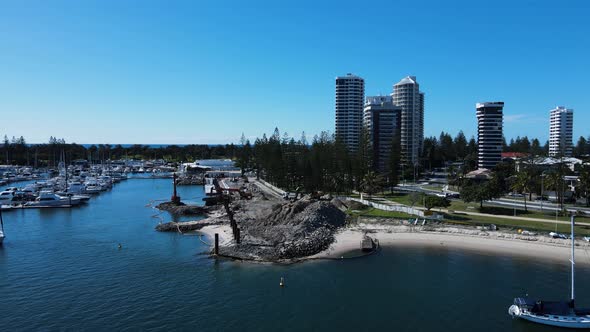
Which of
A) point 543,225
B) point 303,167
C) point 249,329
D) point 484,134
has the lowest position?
point 249,329

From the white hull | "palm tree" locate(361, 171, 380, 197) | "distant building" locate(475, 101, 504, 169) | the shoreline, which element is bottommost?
the white hull

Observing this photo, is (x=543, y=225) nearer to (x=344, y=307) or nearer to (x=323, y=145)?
(x=344, y=307)

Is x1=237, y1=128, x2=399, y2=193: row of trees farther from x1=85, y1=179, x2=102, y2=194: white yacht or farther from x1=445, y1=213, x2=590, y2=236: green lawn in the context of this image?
x1=85, y1=179, x2=102, y2=194: white yacht

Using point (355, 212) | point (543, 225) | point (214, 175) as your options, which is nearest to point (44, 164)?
point (214, 175)

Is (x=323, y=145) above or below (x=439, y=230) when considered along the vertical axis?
above

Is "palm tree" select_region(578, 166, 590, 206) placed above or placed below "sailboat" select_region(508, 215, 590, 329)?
above

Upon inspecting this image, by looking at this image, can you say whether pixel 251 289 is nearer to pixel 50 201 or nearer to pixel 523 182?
pixel 523 182

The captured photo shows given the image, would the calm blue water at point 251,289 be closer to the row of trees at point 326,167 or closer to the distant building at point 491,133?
the row of trees at point 326,167

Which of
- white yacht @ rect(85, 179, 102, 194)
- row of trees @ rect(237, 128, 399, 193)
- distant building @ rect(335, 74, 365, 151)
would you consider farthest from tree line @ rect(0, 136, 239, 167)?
row of trees @ rect(237, 128, 399, 193)
